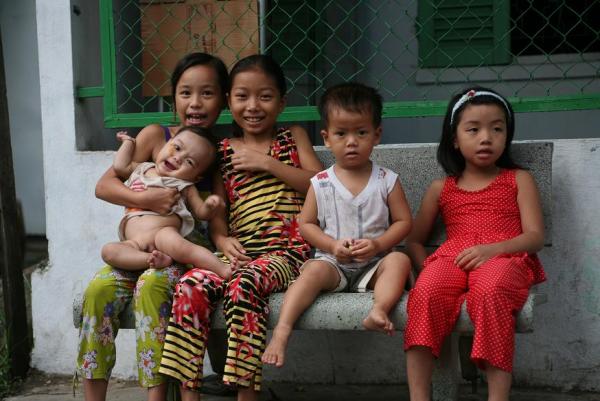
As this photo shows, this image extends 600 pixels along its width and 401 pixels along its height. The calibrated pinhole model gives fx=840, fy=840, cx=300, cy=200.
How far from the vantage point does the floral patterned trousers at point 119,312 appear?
2832 millimetres

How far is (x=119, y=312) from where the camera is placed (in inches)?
117

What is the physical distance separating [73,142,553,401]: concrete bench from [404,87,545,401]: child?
56mm

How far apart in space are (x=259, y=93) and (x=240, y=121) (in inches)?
5.6

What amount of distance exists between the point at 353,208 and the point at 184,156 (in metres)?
0.69

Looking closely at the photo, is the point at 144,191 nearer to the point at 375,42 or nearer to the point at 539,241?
the point at 539,241

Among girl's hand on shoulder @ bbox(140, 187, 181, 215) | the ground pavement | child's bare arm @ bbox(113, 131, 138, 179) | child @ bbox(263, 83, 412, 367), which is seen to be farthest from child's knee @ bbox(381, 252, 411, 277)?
child's bare arm @ bbox(113, 131, 138, 179)

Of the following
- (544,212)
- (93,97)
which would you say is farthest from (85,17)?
(544,212)

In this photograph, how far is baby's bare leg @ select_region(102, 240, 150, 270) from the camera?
3.00 meters

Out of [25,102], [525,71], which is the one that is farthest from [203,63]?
[25,102]

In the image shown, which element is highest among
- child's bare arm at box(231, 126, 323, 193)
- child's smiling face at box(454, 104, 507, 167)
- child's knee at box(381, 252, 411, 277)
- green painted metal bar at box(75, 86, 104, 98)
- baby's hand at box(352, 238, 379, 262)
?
green painted metal bar at box(75, 86, 104, 98)

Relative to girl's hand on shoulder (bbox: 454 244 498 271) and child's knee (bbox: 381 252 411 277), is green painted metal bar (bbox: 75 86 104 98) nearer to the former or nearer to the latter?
child's knee (bbox: 381 252 411 277)

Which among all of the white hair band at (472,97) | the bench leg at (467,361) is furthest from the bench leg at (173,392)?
the white hair band at (472,97)

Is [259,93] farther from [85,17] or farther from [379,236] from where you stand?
[85,17]

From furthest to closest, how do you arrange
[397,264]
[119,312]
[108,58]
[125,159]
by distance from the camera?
[108,58] < [125,159] < [119,312] < [397,264]
